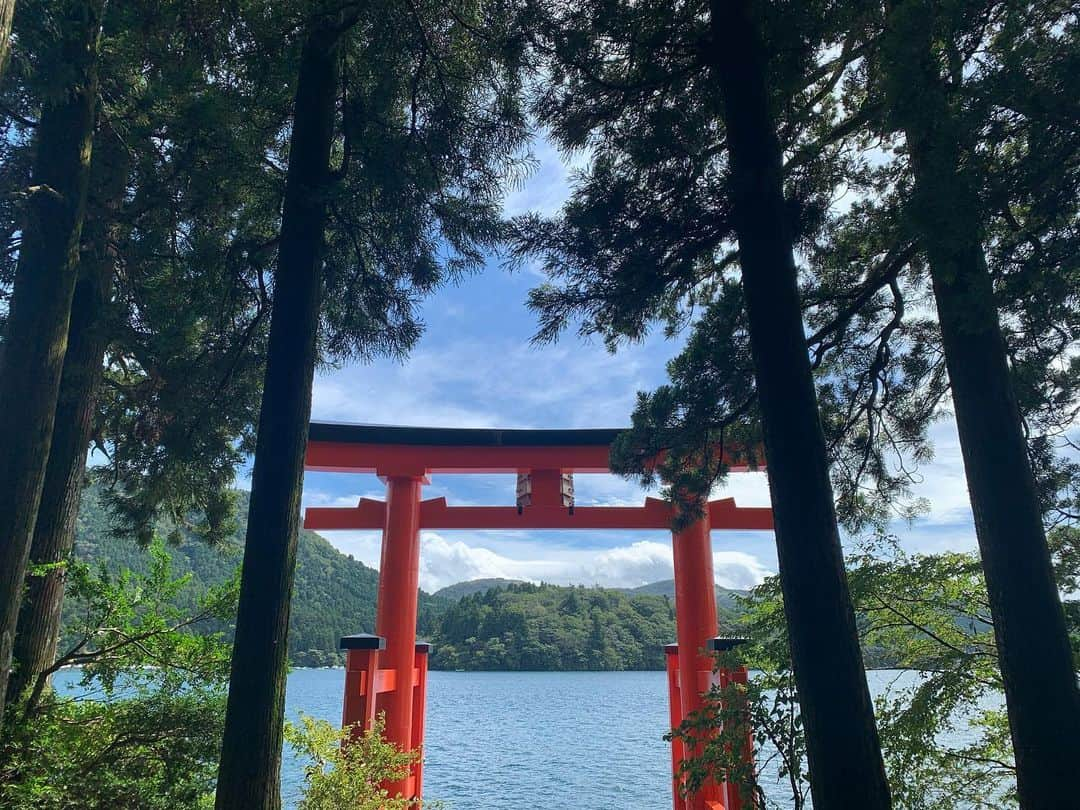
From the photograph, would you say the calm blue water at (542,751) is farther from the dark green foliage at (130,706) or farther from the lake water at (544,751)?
the dark green foliage at (130,706)

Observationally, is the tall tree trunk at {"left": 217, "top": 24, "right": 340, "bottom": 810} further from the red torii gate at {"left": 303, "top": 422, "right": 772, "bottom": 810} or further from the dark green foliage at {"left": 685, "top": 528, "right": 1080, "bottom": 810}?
the red torii gate at {"left": 303, "top": 422, "right": 772, "bottom": 810}

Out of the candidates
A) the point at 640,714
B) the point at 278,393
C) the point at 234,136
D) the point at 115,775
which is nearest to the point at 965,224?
the point at 278,393

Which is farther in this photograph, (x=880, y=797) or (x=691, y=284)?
(x=691, y=284)

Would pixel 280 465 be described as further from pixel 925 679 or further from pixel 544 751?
pixel 544 751

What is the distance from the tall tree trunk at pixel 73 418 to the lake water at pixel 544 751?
283 millimetres

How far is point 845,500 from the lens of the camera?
13.4ft

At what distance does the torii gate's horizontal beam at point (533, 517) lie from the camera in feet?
20.9

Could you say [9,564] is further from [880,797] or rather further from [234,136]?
[880,797]

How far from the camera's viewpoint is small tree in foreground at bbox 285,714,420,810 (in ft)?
12.6

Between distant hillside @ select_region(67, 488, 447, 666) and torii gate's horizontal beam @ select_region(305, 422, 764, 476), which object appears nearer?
torii gate's horizontal beam @ select_region(305, 422, 764, 476)

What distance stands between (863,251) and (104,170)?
4.24 metres

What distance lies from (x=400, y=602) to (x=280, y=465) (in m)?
3.54

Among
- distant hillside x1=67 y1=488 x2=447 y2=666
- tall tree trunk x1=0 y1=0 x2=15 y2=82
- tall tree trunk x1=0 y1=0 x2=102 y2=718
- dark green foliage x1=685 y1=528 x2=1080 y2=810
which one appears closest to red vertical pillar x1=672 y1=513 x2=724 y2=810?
dark green foliage x1=685 y1=528 x2=1080 y2=810

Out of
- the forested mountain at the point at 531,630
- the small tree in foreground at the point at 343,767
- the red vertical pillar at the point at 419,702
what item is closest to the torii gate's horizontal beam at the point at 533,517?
the red vertical pillar at the point at 419,702
